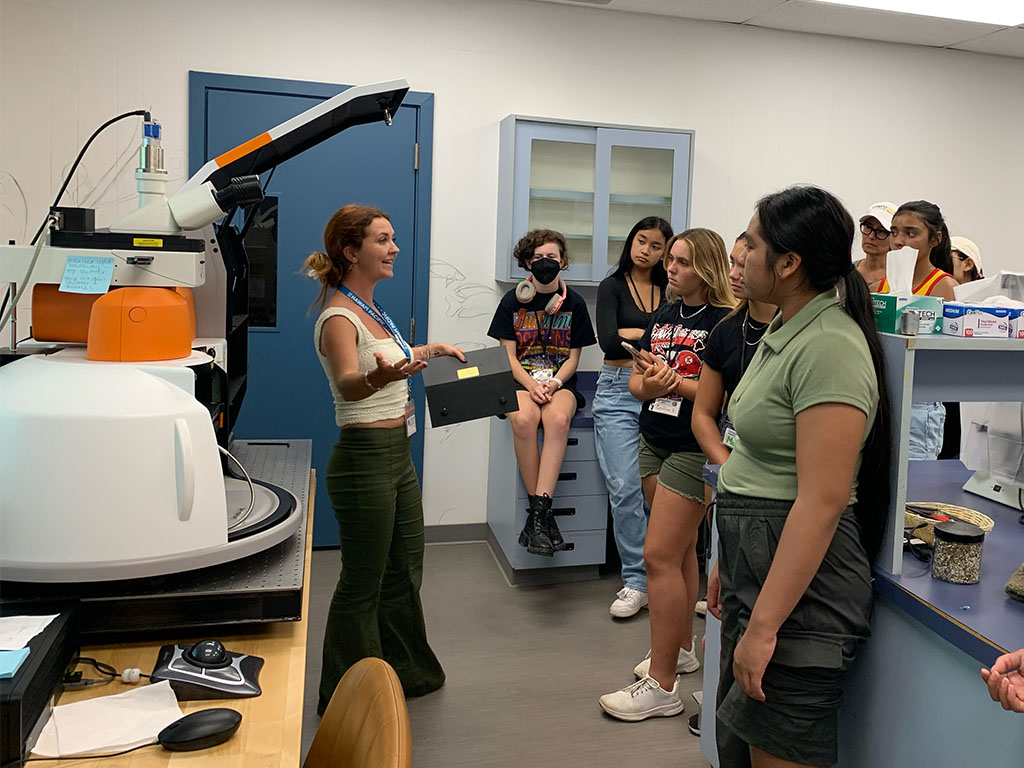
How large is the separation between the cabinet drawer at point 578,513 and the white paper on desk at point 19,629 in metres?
2.66

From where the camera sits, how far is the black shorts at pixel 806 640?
1.59 metres

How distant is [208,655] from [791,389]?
1.07 meters

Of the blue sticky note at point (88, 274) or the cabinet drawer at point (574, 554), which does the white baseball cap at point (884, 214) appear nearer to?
the cabinet drawer at point (574, 554)

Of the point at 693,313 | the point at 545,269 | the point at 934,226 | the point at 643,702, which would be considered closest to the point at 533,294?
the point at 545,269

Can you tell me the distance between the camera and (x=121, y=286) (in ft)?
5.47

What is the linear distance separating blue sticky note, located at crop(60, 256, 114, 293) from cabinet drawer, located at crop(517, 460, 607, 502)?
2371 millimetres

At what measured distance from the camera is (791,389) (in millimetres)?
1539

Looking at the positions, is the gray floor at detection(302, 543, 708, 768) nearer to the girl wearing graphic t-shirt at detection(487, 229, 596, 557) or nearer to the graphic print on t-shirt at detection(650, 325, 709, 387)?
the girl wearing graphic t-shirt at detection(487, 229, 596, 557)

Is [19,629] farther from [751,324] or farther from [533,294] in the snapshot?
[533,294]

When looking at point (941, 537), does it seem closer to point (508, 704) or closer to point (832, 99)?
point (508, 704)

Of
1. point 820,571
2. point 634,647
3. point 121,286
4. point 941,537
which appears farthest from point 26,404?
point 634,647

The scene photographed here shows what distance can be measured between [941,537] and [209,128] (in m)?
3.35

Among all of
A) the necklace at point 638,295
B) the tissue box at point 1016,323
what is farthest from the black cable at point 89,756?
the necklace at point 638,295

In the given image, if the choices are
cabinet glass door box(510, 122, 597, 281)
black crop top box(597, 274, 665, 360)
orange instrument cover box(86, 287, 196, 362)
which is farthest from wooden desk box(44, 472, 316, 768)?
cabinet glass door box(510, 122, 597, 281)
